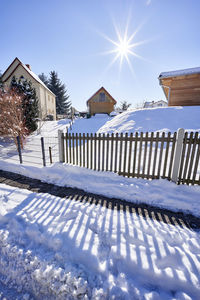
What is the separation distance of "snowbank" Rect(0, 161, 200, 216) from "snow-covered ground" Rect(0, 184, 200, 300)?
2.41 ft

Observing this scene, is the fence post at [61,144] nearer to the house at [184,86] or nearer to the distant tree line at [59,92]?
the house at [184,86]

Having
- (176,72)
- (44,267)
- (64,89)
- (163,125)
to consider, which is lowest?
(44,267)

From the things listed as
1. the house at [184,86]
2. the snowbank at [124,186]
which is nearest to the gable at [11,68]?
the house at [184,86]

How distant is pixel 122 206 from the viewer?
10.0 ft

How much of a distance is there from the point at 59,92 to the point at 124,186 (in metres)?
42.4

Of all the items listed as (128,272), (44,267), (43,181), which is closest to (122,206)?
(128,272)

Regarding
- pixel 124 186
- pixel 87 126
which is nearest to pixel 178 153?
pixel 124 186

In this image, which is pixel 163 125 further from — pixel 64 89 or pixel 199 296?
pixel 64 89

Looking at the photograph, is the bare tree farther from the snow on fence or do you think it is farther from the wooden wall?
the wooden wall

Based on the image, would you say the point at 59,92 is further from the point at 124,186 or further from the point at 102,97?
the point at 124,186

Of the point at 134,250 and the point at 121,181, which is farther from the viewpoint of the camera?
the point at 121,181

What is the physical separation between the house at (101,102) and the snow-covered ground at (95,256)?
83.9 feet

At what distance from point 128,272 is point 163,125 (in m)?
8.26

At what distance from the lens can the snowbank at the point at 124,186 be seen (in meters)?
3.14
